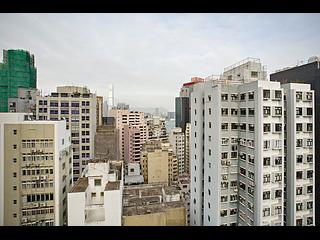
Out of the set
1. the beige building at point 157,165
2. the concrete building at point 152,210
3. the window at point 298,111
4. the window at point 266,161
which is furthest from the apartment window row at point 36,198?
the beige building at point 157,165

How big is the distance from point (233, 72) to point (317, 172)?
313 centimetres

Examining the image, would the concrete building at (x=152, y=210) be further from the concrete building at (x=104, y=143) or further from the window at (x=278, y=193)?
the concrete building at (x=104, y=143)

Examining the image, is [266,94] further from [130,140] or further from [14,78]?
[130,140]

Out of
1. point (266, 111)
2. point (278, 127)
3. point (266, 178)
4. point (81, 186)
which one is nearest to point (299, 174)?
point (266, 178)

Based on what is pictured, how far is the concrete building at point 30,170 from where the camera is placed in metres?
3.79

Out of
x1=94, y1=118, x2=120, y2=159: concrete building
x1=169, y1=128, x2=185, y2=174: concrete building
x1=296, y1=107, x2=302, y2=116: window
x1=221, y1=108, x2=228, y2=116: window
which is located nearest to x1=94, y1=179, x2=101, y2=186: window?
x1=221, y1=108, x2=228, y2=116: window

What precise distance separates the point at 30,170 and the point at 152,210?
3034 mm

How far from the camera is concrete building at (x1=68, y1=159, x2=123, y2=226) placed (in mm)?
3670

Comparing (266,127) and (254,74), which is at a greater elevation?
(254,74)

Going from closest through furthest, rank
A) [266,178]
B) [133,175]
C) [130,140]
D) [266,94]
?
[266,178] → [266,94] → [133,175] → [130,140]

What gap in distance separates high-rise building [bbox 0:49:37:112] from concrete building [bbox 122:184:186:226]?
A: 6.89m

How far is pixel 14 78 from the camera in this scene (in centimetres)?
894

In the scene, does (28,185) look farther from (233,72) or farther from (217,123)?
(233,72)
